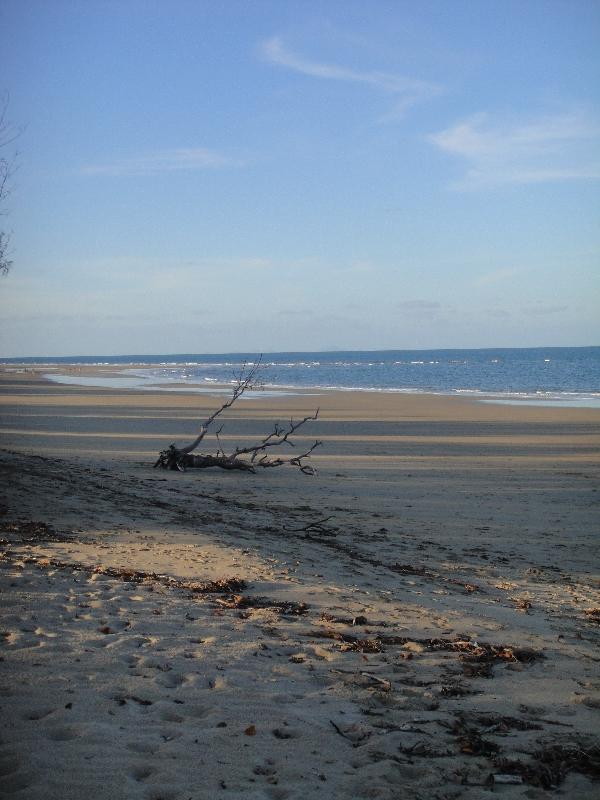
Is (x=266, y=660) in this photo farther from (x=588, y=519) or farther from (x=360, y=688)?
(x=588, y=519)

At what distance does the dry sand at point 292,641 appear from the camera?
3268 mm

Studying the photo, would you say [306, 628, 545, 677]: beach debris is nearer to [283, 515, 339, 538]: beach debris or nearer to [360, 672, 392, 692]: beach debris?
[360, 672, 392, 692]: beach debris

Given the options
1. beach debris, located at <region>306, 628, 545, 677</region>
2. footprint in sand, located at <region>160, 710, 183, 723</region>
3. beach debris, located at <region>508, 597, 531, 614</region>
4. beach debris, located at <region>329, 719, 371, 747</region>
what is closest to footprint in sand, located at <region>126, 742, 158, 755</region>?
footprint in sand, located at <region>160, 710, 183, 723</region>

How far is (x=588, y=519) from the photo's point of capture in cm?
1060

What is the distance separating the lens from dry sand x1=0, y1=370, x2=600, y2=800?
10.7ft

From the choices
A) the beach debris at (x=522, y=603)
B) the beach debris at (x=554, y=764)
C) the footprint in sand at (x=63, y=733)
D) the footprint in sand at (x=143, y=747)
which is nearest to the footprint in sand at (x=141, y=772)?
the footprint in sand at (x=143, y=747)

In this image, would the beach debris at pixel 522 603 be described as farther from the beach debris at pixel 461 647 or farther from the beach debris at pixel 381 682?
the beach debris at pixel 381 682

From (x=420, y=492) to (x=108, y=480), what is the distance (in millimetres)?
5492

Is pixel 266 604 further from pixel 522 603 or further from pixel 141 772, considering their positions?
pixel 141 772

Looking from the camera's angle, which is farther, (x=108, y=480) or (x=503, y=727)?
(x=108, y=480)

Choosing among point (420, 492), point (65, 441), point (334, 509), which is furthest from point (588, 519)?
point (65, 441)

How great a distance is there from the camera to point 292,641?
4.91 m

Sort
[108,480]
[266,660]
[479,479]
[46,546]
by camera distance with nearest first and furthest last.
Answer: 1. [266,660]
2. [46,546]
3. [108,480]
4. [479,479]

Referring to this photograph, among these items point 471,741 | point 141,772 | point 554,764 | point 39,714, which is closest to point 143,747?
point 141,772
